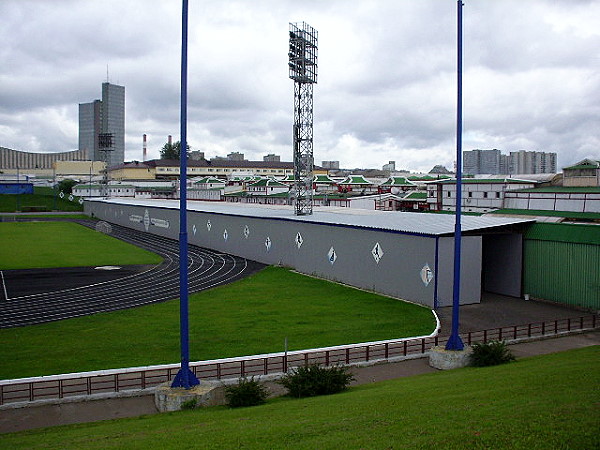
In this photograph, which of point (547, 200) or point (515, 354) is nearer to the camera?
point (515, 354)

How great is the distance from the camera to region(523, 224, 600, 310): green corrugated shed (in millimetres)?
30203

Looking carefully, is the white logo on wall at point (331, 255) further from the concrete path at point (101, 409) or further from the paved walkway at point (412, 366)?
the concrete path at point (101, 409)

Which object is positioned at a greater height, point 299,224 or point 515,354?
point 299,224

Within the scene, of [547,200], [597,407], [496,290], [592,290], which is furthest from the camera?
[547,200]

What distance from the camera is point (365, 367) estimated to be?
20.7 meters

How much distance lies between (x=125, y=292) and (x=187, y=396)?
21.4m

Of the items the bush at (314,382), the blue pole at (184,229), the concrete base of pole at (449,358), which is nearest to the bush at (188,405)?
the blue pole at (184,229)

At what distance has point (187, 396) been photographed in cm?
1620

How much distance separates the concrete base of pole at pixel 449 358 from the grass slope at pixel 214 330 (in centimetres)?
430

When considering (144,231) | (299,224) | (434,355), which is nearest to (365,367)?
(434,355)


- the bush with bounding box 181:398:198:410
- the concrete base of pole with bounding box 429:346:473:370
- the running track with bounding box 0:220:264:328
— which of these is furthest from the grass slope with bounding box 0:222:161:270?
the bush with bounding box 181:398:198:410

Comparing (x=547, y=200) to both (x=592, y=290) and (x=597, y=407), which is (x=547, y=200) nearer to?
(x=592, y=290)

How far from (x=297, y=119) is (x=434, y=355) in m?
35.9

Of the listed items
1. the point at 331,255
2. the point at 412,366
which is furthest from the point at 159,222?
the point at 412,366
